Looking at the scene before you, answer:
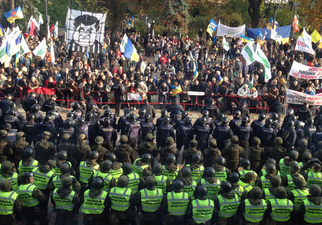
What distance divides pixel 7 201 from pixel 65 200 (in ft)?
3.38

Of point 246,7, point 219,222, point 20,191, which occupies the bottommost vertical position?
point 219,222

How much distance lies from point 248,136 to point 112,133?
4066 mm

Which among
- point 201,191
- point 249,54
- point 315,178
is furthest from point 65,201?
point 249,54

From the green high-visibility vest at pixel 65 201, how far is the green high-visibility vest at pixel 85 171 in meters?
1.04

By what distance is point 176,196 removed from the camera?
6980 mm

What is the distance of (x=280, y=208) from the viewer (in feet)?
22.7

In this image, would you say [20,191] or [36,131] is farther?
[36,131]

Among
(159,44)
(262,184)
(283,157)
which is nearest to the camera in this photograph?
(262,184)

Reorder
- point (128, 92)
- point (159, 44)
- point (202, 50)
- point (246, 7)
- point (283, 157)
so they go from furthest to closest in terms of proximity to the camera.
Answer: point (246, 7) → point (159, 44) → point (202, 50) → point (128, 92) → point (283, 157)

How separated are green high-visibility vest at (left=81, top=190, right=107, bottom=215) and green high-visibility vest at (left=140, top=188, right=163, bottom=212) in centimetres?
74

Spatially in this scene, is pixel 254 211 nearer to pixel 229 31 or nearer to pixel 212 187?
pixel 212 187

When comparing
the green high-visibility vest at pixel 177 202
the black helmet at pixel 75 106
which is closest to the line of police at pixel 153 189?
the green high-visibility vest at pixel 177 202

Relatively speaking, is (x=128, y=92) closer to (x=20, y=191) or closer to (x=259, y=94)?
(x=259, y=94)

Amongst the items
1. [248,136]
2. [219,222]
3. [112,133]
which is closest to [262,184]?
[219,222]
